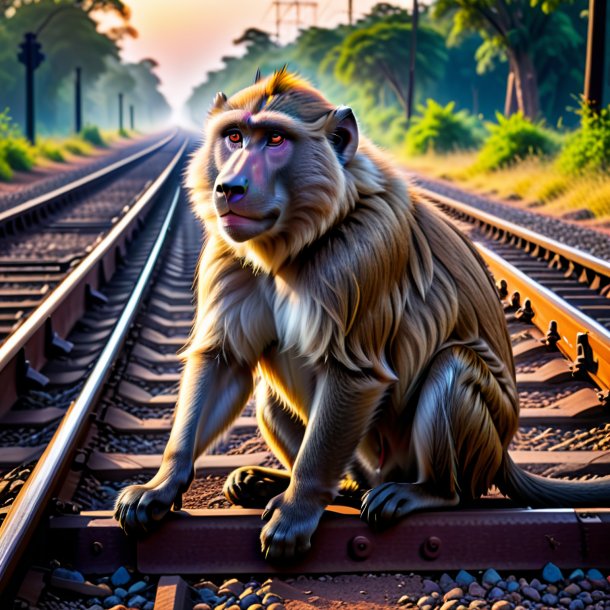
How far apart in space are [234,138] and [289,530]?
3.96 feet

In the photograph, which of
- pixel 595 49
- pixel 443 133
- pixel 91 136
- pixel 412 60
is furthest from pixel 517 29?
pixel 595 49

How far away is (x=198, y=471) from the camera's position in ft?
12.5

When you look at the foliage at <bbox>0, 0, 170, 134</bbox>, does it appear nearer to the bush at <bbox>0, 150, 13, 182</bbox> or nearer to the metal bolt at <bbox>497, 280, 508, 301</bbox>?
the bush at <bbox>0, 150, 13, 182</bbox>

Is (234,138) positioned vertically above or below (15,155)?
above

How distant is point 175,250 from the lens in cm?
1028

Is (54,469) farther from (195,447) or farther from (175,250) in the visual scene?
(175,250)

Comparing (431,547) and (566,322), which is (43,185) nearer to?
(566,322)

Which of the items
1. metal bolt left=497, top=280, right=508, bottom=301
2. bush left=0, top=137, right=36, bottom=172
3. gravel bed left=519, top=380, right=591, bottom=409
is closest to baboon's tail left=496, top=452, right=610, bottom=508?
gravel bed left=519, top=380, right=591, bottom=409

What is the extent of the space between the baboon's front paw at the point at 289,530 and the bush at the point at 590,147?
13582mm

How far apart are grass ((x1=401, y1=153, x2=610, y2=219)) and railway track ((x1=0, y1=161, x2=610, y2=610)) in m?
7.23

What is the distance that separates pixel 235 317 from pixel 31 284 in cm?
507

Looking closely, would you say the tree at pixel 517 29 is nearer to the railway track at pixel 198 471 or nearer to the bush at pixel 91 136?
the bush at pixel 91 136

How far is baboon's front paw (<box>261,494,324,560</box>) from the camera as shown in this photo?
2711 millimetres

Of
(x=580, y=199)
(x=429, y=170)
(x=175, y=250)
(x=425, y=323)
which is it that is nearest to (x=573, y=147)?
(x=580, y=199)
